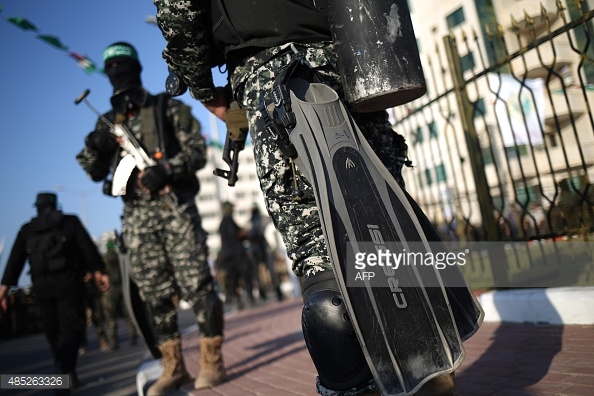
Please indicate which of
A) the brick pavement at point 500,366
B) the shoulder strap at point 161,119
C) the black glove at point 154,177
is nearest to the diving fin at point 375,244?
the brick pavement at point 500,366

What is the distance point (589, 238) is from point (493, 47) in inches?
65.0

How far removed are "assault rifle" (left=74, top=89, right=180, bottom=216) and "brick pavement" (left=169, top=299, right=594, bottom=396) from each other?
1.32 metres

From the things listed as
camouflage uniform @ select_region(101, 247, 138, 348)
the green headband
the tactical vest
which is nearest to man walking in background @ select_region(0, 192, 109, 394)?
the green headband

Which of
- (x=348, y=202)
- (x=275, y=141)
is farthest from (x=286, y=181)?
(x=348, y=202)

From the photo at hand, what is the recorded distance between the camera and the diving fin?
1284 millimetres

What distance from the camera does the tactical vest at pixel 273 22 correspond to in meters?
1.67

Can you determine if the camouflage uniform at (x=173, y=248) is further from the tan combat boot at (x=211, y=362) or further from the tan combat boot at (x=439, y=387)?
the tan combat boot at (x=439, y=387)

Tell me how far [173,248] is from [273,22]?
2.24m

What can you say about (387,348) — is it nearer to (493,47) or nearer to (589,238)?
(589,238)

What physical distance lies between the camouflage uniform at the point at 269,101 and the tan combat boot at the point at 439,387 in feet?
1.37

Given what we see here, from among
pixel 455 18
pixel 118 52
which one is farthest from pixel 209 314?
pixel 455 18

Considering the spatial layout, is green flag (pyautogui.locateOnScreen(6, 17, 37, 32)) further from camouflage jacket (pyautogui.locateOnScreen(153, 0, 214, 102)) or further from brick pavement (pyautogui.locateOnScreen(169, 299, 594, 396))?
camouflage jacket (pyautogui.locateOnScreen(153, 0, 214, 102))

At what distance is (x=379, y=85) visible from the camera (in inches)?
58.5

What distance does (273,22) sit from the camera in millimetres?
1667
